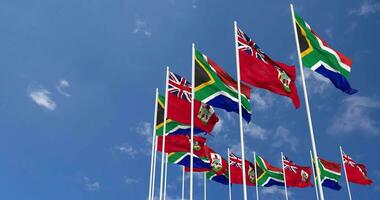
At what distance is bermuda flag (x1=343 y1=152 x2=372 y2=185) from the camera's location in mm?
37062

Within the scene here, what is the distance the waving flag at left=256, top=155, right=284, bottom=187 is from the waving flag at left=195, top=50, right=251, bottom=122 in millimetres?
17519

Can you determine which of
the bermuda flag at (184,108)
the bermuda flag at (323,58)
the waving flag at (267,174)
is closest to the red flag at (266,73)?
the bermuda flag at (323,58)

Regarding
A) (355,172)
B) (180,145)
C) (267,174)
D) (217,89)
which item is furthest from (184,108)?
(355,172)

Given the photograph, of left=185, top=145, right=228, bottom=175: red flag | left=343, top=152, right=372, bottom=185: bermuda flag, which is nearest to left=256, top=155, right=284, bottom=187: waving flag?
left=185, top=145, right=228, bottom=175: red flag

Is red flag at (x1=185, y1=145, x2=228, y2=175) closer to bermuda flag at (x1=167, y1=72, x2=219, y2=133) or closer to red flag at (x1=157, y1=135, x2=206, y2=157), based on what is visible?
red flag at (x1=157, y1=135, x2=206, y2=157)

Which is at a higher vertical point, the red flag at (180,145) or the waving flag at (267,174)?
the waving flag at (267,174)

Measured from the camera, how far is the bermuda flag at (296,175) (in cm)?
3731

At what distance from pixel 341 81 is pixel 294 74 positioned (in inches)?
82.5

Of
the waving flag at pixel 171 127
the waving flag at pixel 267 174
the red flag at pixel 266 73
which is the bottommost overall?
the red flag at pixel 266 73

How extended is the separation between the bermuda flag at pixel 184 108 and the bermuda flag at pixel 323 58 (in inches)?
244

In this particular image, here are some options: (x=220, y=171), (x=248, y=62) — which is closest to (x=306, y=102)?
(x=248, y=62)

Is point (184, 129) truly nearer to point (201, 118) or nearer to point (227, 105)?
point (201, 118)

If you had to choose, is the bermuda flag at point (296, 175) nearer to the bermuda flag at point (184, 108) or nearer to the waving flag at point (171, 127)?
the waving flag at point (171, 127)

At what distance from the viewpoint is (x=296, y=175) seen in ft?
123
